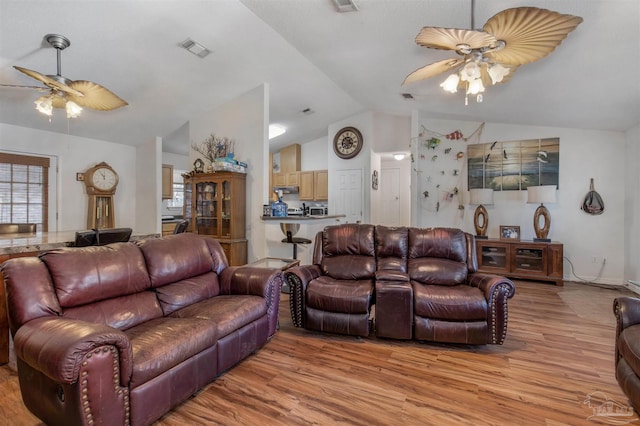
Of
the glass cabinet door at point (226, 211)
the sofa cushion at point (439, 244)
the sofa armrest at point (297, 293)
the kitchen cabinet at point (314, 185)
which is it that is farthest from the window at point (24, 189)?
the sofa cushion at point (439, 244)

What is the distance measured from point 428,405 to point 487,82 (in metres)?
2.66

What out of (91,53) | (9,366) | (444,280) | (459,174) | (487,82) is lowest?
(9,366)

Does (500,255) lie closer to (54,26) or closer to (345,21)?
(345,21)

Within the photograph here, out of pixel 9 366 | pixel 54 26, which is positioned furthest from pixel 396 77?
pixel 9 366

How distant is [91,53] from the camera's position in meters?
3.13

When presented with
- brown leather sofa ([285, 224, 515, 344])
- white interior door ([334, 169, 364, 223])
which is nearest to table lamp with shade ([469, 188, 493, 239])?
white interior door ([334, 169, 364, 223])

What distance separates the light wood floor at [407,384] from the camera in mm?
1702

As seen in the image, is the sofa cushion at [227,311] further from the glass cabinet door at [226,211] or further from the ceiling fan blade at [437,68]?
the ceiling fan blade at [437,68]

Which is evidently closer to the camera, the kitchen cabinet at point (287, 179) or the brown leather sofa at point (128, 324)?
the brown leather sofa at point (128, 324)

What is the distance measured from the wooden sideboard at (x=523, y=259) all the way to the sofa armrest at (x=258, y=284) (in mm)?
3859

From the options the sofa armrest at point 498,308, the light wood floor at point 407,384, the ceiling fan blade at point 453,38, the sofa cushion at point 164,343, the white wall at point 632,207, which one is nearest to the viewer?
the sofa cushion at point 164,343

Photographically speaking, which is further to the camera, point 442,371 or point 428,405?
point 442,371

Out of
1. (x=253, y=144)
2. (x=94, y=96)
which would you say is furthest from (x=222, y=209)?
(x=94, y=96)

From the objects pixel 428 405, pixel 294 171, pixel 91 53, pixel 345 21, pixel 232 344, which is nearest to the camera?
pixel 428 405
